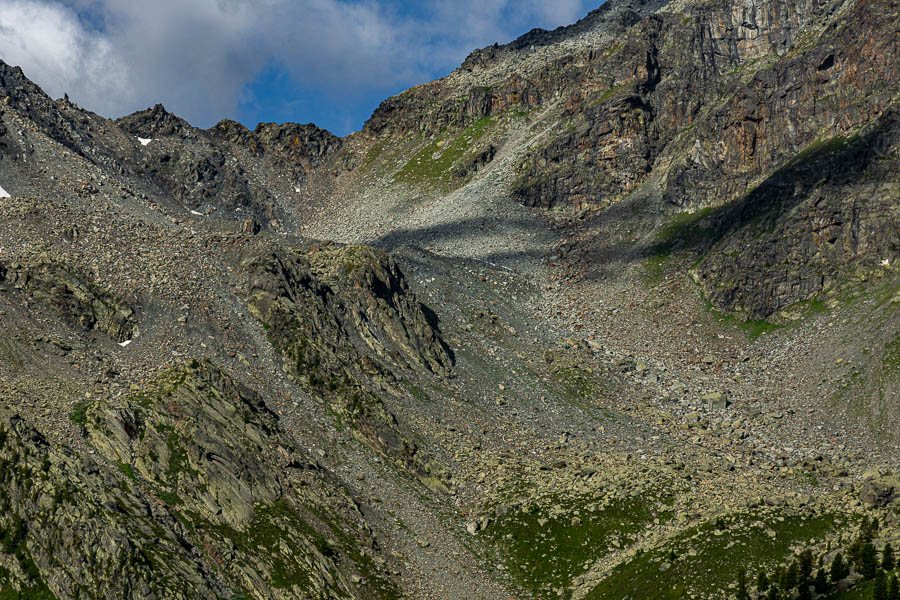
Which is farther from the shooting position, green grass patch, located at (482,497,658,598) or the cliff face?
the cliff face

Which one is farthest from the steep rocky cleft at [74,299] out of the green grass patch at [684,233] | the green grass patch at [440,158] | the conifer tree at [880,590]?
the green grass patch at [440,158]

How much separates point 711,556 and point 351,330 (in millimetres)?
47988

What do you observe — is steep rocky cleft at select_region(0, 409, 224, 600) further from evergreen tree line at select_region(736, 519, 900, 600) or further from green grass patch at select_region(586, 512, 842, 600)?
evergreen tree line at select_region(736, 519, 900, 600)

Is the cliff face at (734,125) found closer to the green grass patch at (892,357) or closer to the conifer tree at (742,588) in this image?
the green grass patch at (892,357)

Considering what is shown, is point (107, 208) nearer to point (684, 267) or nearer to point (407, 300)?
point (407, 300)

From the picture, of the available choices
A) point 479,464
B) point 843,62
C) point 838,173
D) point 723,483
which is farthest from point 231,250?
point 843,62

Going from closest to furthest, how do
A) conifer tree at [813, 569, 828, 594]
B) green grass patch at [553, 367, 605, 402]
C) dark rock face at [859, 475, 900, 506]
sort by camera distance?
conifer tree at [813, 569, 828, 594], dark rock face at [859, 475, 900, 506], green grass patch at [553, 367, 605, 402]

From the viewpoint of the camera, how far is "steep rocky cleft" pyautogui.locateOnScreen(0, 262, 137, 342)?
6988cm

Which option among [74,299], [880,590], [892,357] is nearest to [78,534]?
[74,299]

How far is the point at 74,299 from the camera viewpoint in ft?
235

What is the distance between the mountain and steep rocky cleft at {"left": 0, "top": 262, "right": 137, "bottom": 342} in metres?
0.34

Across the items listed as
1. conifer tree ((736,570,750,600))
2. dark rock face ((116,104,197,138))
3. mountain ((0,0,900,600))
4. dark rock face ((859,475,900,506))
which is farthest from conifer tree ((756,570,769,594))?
dark rock face ((116,104,197,138))

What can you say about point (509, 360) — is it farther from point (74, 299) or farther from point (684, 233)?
point (684, 233)

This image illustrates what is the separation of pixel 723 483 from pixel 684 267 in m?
60.2
